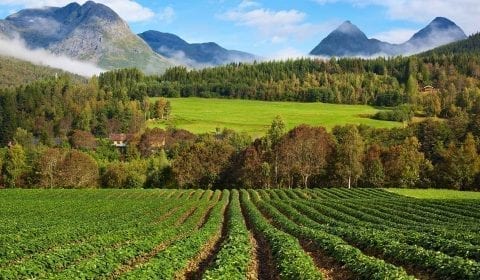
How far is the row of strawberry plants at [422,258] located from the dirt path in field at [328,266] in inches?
98.1

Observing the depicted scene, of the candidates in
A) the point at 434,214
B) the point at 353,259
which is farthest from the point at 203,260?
the point at 434,214

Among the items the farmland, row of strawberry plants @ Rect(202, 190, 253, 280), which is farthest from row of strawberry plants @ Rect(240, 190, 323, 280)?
row of strawberry plants @ Rect(202, 190, 253, 280)

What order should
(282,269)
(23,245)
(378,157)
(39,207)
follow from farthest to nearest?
(378,157)
(39,207)
(23,245)
(282,269)

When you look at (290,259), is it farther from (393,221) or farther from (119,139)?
Result: (119,139)

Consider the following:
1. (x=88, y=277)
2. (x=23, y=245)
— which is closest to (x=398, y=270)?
(x=88, y=277)

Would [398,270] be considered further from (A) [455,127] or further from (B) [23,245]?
(A) [455,127]

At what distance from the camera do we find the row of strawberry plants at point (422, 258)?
16938 millimetres

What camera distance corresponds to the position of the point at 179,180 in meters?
127

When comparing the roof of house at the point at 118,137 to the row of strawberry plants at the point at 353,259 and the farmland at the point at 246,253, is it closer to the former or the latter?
the farmland at the point at 246,253

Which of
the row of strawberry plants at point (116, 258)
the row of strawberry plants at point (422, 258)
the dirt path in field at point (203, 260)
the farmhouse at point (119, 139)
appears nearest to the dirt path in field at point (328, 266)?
the row of strawberry plants at point (422, 258)

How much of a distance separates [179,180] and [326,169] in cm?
3801

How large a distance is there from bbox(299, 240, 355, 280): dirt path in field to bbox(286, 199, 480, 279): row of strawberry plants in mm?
2492

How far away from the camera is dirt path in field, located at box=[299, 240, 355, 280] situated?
20953 mm

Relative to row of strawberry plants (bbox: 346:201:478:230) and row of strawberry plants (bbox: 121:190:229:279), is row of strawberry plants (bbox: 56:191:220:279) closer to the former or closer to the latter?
row of strawberry plants (bbox: 121:190:229:279)
